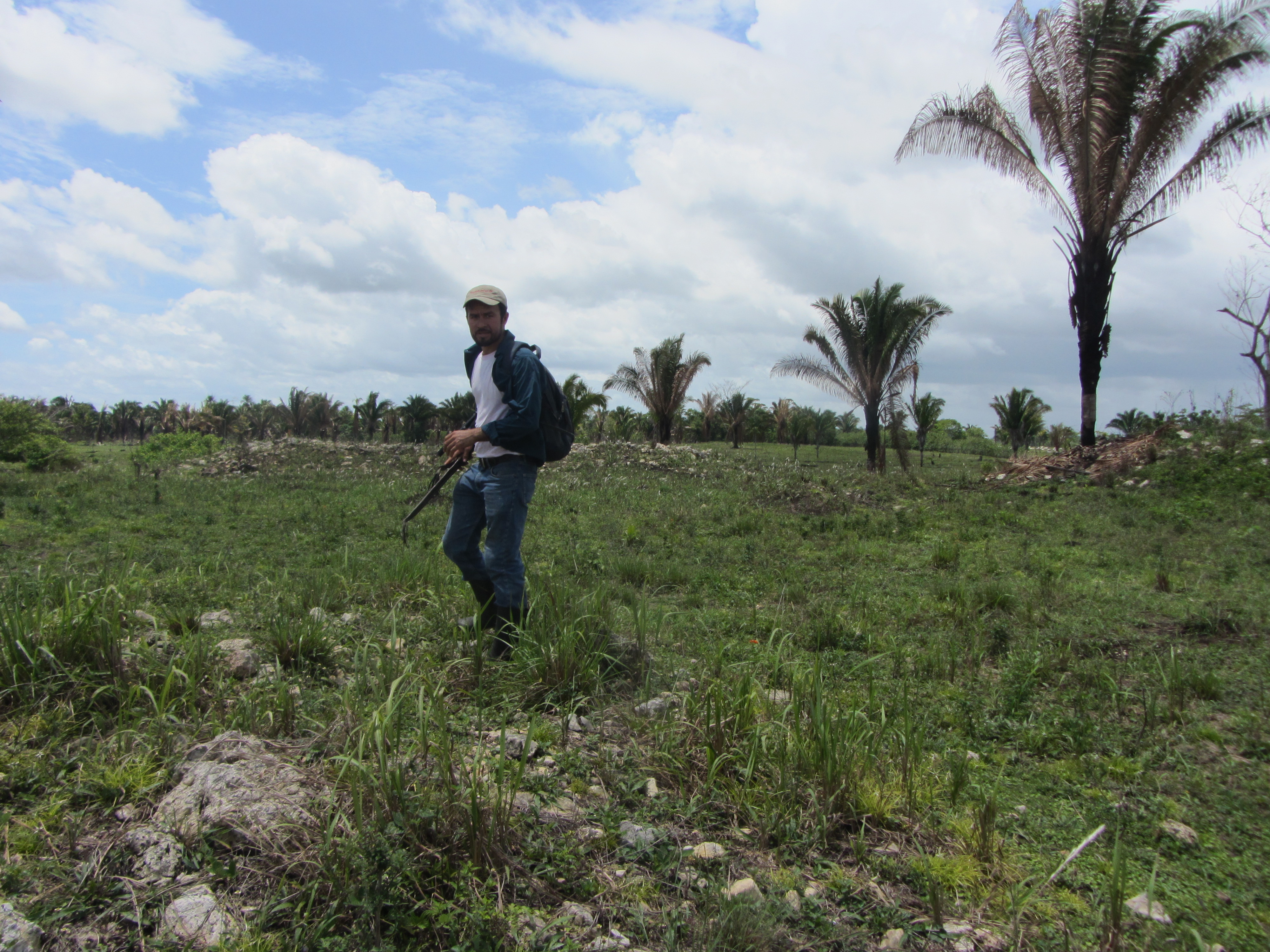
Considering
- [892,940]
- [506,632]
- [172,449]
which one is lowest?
[892,940]

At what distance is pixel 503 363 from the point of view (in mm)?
3682

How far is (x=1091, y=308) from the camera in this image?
42.8 ft

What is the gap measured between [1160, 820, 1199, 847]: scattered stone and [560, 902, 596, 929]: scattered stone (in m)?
1.98

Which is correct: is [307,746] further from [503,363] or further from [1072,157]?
[1072,157]

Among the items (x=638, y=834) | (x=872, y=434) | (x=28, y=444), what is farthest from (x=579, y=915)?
(x=28, y=444)

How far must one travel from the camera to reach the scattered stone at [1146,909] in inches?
81.7

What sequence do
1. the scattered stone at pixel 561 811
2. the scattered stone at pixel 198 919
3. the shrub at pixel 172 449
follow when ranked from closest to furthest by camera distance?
the scattered stone at pixel 198 919
the scattered stone at pixel 561 811
the shrub at pixel 172 449

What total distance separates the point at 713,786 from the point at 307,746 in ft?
4.85

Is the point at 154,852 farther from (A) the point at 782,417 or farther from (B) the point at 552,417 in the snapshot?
(A) the point at 782,417

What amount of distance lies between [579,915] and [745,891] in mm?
474

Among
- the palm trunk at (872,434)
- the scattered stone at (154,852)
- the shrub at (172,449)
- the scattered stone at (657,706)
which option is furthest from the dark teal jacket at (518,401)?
the shrub at (172,449)

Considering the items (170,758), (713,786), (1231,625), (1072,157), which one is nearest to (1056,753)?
(713,786)

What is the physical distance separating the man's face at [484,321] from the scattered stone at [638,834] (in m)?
2.39

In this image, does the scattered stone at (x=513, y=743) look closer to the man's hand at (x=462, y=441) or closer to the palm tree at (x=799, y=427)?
the man's hand at (x=462, y=441)
